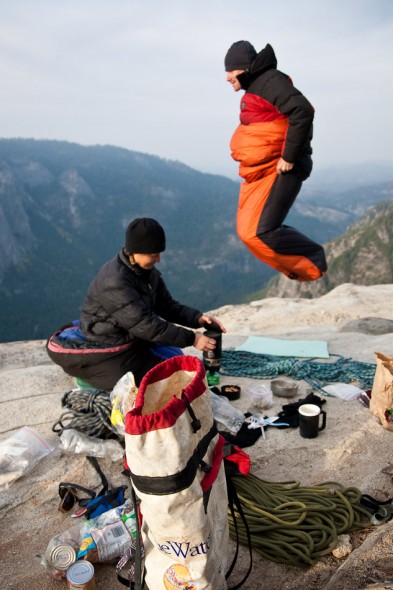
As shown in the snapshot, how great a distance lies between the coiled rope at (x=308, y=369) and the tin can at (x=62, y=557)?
3326mm

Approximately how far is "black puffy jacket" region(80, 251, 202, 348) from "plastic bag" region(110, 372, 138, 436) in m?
0.86

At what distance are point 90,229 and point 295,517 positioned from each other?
150 meters

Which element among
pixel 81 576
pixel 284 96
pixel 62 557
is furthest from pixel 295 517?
pixel 284 96

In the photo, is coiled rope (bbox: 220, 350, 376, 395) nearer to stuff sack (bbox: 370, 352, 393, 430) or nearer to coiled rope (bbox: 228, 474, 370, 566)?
stuff sack (bbox: 370, 352, 393, 430)

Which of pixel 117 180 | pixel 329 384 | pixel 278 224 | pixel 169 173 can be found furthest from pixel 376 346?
pixel 169 173

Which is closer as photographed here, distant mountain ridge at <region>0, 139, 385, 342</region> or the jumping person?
the jumping person

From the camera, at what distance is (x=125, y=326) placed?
4863mm

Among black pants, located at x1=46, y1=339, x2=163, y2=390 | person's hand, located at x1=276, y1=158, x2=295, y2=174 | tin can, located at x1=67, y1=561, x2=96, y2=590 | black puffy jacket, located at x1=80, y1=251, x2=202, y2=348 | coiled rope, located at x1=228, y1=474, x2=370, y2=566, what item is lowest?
tin can, located at x1=67, y1=561, x2=96, y2=590

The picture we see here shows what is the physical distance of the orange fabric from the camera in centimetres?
492

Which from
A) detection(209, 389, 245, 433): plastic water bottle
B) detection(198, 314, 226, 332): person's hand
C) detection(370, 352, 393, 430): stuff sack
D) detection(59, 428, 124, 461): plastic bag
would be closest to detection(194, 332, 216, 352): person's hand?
detection(198, 314, 226, 332): person's hand

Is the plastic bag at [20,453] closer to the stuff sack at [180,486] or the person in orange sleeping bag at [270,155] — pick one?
the stuff sack at [180,486]

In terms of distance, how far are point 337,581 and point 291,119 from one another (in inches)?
153

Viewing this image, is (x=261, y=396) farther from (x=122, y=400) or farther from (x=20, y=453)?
(x=20, y=453)

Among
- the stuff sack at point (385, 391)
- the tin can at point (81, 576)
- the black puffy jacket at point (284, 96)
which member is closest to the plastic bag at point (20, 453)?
the tin can at point (81, 576)
